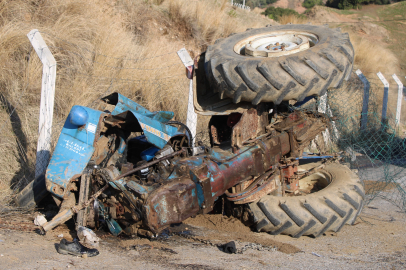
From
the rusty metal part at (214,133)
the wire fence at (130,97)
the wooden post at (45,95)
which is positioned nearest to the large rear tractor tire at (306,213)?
the rusty metal part at (214,133)

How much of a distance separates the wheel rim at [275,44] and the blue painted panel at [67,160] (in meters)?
2.14

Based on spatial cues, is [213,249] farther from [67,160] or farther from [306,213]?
[67,160]

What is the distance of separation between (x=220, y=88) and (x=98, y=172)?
151 centimetres

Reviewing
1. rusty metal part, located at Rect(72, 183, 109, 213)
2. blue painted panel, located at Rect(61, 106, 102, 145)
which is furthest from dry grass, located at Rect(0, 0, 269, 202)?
rusty metal part, located at Rect(72, 183, 109, 213)

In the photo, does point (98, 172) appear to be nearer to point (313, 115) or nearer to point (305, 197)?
point (305, 197)

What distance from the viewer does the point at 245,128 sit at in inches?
148

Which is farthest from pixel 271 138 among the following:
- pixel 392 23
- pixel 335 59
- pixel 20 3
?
pixel 392 23

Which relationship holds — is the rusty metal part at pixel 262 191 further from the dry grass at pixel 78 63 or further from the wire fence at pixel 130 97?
the dry grass at pixel 78 63

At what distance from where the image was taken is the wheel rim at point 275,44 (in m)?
4.02

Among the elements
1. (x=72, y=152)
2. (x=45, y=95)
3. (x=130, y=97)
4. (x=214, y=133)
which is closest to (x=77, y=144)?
(x=72, y=152)

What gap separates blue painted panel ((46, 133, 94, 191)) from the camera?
Answer: 11.3 ft

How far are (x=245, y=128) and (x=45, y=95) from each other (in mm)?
2449

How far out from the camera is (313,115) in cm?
471

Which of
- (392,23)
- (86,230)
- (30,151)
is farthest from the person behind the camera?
(392,23)
